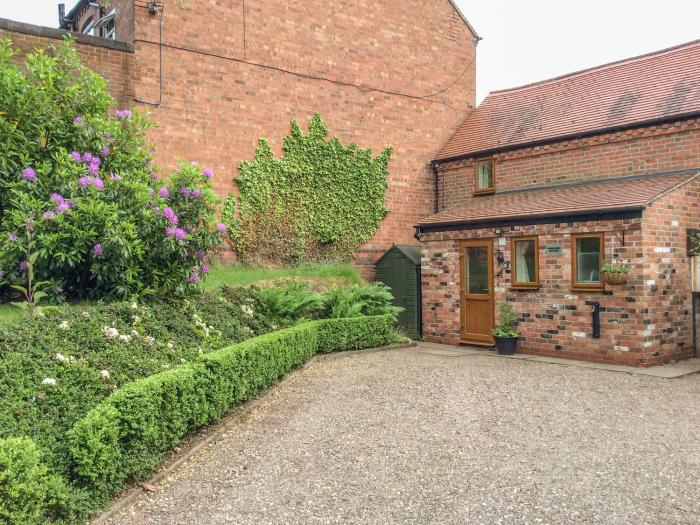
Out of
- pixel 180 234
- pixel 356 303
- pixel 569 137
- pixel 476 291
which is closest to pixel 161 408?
pixel 180 234

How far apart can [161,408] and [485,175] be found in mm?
12715

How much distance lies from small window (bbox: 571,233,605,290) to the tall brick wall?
30.7 feet

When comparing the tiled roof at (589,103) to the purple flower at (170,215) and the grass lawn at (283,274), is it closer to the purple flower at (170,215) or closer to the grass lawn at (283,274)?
the grass lawn at (283,274)

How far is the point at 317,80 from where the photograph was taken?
1587cm

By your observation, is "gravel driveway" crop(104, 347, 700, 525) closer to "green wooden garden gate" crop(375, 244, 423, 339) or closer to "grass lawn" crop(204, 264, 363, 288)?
"grass lawn" crop(204, 264, 363, 288)

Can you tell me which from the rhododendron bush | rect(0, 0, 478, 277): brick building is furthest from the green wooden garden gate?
the rhododendron bush

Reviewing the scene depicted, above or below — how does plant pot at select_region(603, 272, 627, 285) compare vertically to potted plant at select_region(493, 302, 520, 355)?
above

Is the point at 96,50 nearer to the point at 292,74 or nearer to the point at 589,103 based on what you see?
the point at 292,74

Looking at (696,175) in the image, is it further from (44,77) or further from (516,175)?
(44,77)

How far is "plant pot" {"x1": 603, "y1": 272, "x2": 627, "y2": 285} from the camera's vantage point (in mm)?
10559

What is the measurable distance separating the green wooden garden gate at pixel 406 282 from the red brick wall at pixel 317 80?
1510mm

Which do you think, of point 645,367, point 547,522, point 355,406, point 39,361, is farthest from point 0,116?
point 645,367

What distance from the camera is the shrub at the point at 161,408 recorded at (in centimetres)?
449

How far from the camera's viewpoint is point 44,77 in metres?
8.70
